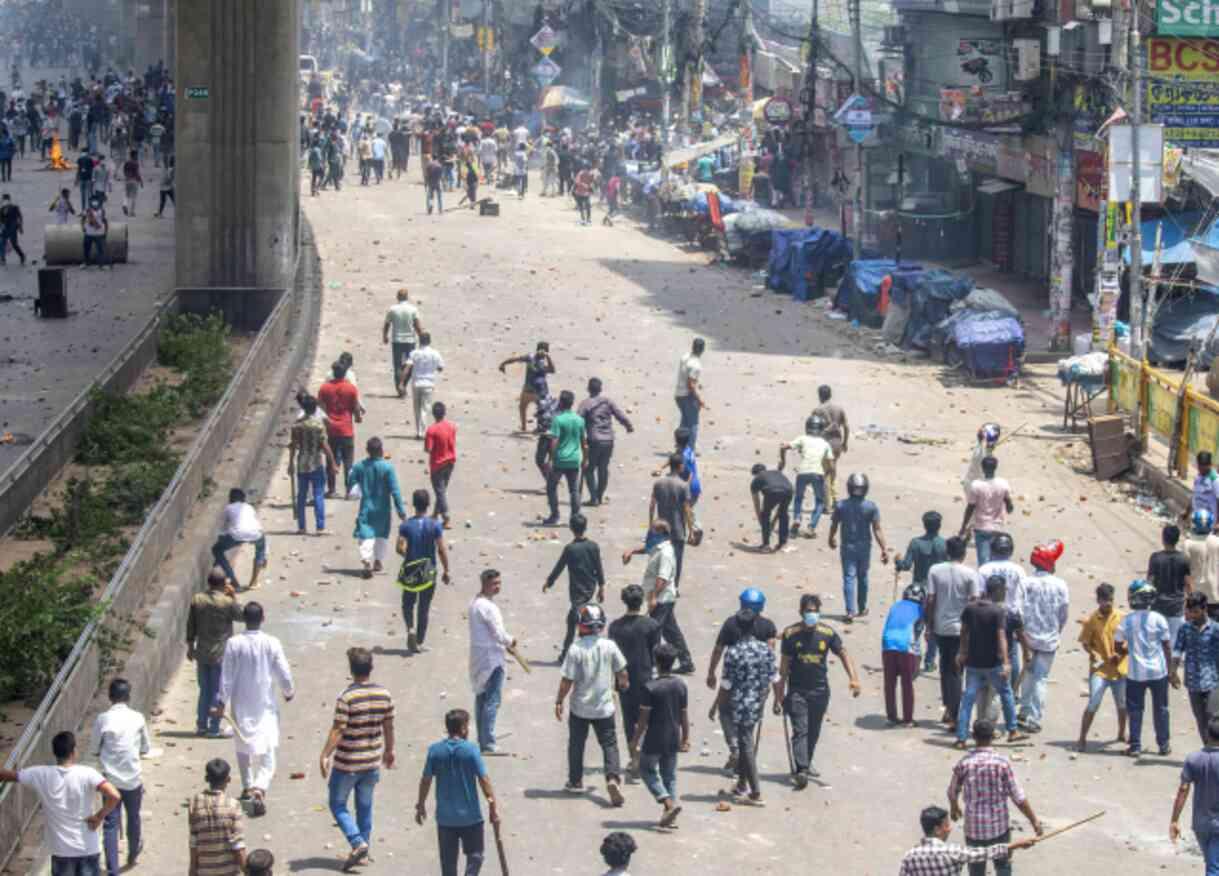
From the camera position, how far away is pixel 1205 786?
521 inches

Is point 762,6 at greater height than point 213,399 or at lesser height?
greater

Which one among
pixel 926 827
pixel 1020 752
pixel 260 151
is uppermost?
pixel 260 151

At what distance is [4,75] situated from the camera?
115m

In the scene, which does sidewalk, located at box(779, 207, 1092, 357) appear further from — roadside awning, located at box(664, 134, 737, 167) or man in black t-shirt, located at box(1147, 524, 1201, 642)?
man in black t-shirt, located at box(1147, 524, 1201, 642)

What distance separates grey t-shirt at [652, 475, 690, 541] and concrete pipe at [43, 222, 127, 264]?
85.5 ft

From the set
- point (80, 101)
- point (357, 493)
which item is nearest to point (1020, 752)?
point (357, 493)

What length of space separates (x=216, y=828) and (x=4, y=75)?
4320 inches

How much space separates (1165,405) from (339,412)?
1029cm

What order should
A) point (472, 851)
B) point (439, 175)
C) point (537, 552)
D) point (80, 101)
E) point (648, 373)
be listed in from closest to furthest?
point (472, 851), point (537, 552), point (648, 373), point (439, 175), point (80, 101)

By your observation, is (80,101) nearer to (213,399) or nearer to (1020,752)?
(213,399)

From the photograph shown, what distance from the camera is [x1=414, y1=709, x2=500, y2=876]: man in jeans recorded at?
41.0ft

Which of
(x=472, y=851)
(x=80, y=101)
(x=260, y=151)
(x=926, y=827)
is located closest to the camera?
(x=926, y=827)

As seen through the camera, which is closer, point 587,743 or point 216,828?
point 216,828

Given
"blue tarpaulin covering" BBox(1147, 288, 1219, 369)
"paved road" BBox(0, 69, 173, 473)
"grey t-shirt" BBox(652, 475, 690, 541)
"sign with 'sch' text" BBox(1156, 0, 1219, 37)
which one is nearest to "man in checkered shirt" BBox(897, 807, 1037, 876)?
"grey t-shirt" BBox(652, 475, 690, 541)
